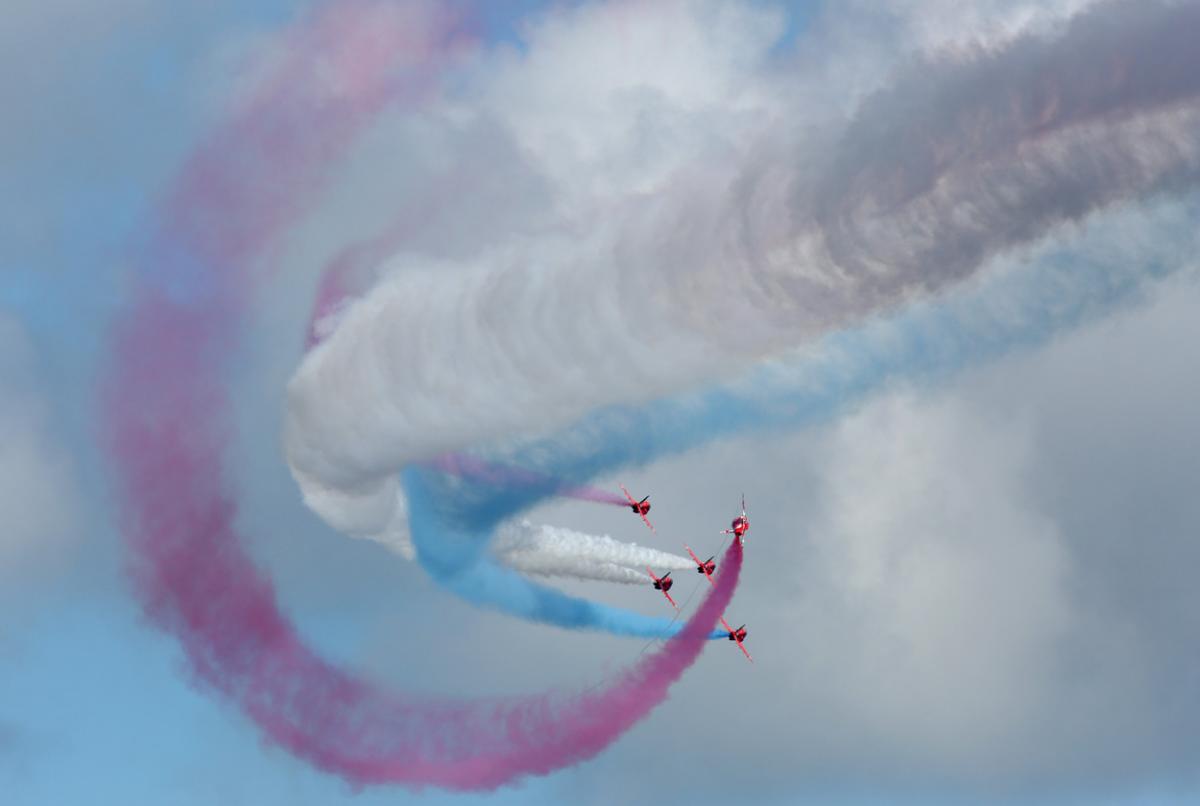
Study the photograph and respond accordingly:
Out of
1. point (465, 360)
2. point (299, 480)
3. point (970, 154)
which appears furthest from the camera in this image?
point (299, 480)

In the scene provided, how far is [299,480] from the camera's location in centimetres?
6588

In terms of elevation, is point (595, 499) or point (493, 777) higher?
point (595, 499)

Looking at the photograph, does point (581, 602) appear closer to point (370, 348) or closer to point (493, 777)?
point (493, 777)

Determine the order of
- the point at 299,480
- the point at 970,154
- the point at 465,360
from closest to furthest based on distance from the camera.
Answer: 1. the point at 970,154
2. the point at 465,360
3. the point at 299,480

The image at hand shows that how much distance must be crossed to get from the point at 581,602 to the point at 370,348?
10.8 metres

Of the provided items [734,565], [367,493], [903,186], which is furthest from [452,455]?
[903,186]

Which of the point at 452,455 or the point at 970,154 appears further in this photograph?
the point at 452,455

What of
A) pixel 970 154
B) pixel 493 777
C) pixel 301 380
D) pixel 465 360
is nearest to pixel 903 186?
pixel 970 154

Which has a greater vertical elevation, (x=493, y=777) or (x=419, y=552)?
(x=419, y=552)

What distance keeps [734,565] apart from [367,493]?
10689 mm

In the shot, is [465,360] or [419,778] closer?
[465,360]

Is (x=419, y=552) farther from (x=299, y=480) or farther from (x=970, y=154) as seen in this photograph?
(x=970, y=154)

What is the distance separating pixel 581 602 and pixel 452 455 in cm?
700

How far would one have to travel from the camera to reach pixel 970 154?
54094 millimetres
